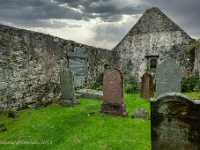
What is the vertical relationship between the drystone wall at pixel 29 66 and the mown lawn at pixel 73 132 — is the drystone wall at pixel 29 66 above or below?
above

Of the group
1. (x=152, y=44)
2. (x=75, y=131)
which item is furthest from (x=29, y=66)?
(x=152, y=44)

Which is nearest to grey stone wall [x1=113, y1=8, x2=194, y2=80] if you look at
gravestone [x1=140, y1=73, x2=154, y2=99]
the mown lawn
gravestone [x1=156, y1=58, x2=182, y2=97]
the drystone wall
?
gravestone [x1=140, y1=73, x2=154, y2=99]

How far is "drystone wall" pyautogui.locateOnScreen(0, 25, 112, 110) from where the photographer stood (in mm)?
7773

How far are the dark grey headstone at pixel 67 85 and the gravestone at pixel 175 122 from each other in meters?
5.72

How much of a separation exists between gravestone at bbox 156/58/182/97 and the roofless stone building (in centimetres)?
551

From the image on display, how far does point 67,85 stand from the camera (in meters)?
9.21

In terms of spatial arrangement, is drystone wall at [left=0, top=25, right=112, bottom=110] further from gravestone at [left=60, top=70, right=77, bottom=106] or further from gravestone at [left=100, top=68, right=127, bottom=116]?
gravestone at [left=100, top=68, right=127, bottom=116]

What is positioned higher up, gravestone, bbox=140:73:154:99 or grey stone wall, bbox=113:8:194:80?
grey stone wall, bbox=113:8:194:80

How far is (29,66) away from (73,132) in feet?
15.0

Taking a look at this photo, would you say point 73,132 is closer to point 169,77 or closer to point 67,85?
point 67,85

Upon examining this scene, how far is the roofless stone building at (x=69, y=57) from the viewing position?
317 inches

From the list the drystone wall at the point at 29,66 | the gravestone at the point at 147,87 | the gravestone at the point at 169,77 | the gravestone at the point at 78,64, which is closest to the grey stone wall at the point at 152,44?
the gravestone at the point at 78,64

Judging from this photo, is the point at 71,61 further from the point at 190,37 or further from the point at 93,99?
the point at 190,37

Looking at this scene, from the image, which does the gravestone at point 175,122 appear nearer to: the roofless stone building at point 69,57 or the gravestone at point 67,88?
the gravestone at point 67,88
